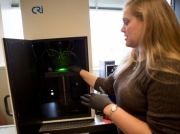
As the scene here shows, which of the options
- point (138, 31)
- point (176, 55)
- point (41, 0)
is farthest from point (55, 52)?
point (176, 55)

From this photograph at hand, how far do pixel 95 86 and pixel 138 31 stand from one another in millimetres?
471

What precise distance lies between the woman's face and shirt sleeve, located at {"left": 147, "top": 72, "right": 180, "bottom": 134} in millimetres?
206

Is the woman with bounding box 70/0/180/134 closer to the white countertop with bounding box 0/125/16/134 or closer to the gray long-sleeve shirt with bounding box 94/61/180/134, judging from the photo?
the gray long-sleeve shirt with bounding box 94/61/180/134

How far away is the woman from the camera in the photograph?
528mm

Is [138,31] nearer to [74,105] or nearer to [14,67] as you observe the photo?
[14,67]

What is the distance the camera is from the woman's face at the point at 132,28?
0.64 m

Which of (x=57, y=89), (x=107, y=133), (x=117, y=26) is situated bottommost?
(x=107, y=133)

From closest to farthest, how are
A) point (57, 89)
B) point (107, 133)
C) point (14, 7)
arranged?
point (57, 89) → point (107, 133) → point (14, 7)

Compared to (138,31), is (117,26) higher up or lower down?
higher up

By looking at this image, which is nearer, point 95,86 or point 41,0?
point 41,0

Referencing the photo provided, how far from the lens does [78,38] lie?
2.92 ft

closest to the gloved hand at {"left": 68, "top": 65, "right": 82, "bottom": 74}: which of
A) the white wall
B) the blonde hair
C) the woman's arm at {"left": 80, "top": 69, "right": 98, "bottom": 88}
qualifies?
the woman's arm at {"left": 80, "top": 69, "right": 98, "bottom": 88}

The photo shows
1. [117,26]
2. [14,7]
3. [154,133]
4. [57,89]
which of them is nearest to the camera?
[154,133]

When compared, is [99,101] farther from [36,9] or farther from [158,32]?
[36,9]
